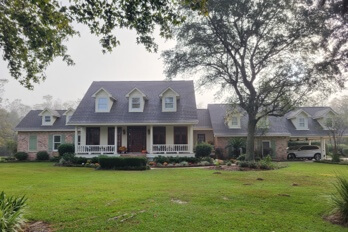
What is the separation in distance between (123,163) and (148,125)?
683 cm

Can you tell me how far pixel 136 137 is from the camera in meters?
25.9

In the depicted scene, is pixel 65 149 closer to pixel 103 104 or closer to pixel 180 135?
pixel 103 104

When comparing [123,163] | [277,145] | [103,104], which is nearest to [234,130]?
[277,145]

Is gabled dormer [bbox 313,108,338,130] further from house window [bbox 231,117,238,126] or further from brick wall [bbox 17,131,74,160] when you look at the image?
brick wall [bbox 17,131,74,160]

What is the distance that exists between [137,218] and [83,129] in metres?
21.3

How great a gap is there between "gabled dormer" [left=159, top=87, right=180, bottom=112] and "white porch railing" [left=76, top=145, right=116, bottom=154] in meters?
6.11

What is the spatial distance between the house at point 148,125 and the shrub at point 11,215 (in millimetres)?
18341

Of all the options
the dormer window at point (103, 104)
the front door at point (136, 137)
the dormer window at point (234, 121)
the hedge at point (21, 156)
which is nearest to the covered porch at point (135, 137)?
the front door at point (136, 137)

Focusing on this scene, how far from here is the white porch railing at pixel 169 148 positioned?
24.3 m

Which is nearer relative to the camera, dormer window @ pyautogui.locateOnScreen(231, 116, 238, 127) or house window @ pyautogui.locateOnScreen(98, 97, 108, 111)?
house window @ pyautogui.locateOnScreen(98, 97, 108, 111)

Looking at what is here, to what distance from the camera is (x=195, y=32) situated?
19609mm

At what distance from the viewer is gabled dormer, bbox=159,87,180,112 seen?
25844 millimetres

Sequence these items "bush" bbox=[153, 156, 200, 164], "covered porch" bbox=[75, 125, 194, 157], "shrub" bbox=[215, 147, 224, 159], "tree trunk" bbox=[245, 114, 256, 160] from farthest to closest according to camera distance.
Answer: "shrub" bbox=[215, 147, 224, 159]
"covered porch" bbox=[75, 125, 194, 157]
"bush" bbox=[153, 156, 200, 164]
"tree trunk" bbox=[245, 114, 256, 160]

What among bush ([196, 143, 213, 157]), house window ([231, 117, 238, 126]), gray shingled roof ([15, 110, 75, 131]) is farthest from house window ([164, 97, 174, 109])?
gray shingled roof ([15, 110, 75, 131])
